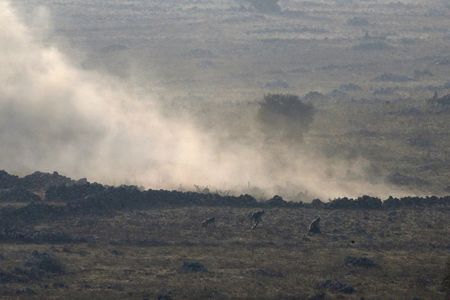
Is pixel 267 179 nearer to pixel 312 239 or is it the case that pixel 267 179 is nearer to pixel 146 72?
pixel 312 239

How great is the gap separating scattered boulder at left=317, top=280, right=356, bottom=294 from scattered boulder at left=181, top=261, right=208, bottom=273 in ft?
22.0

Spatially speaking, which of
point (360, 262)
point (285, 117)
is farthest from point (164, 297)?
point (285, 117)

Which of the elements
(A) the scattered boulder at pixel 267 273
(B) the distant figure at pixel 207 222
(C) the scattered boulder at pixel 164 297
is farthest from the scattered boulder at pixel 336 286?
(B) the distant figure at pixel 207 222

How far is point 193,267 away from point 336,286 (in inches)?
322

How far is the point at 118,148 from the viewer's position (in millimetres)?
93438

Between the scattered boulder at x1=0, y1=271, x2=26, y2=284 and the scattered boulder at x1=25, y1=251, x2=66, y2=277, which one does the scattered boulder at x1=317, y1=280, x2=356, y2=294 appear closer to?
the scattered boulder at x1=25, y1=251, x2=66, y2=277

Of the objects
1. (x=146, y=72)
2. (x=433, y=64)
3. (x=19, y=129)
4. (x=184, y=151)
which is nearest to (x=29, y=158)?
(x=19, y=129)

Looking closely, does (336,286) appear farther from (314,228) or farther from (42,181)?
(42,181)

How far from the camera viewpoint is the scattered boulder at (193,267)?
194ft

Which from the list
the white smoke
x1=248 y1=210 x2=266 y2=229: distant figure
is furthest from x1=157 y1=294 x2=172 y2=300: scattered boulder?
the white smoke

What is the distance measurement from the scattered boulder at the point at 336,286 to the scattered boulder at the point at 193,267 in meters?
6.71

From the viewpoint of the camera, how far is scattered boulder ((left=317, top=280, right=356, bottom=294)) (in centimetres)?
5628

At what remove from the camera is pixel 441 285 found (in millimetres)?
57000

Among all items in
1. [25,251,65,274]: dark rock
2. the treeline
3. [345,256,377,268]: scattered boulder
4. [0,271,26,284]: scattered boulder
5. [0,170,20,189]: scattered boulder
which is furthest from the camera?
[0,170,20,189]: scattered boulder
